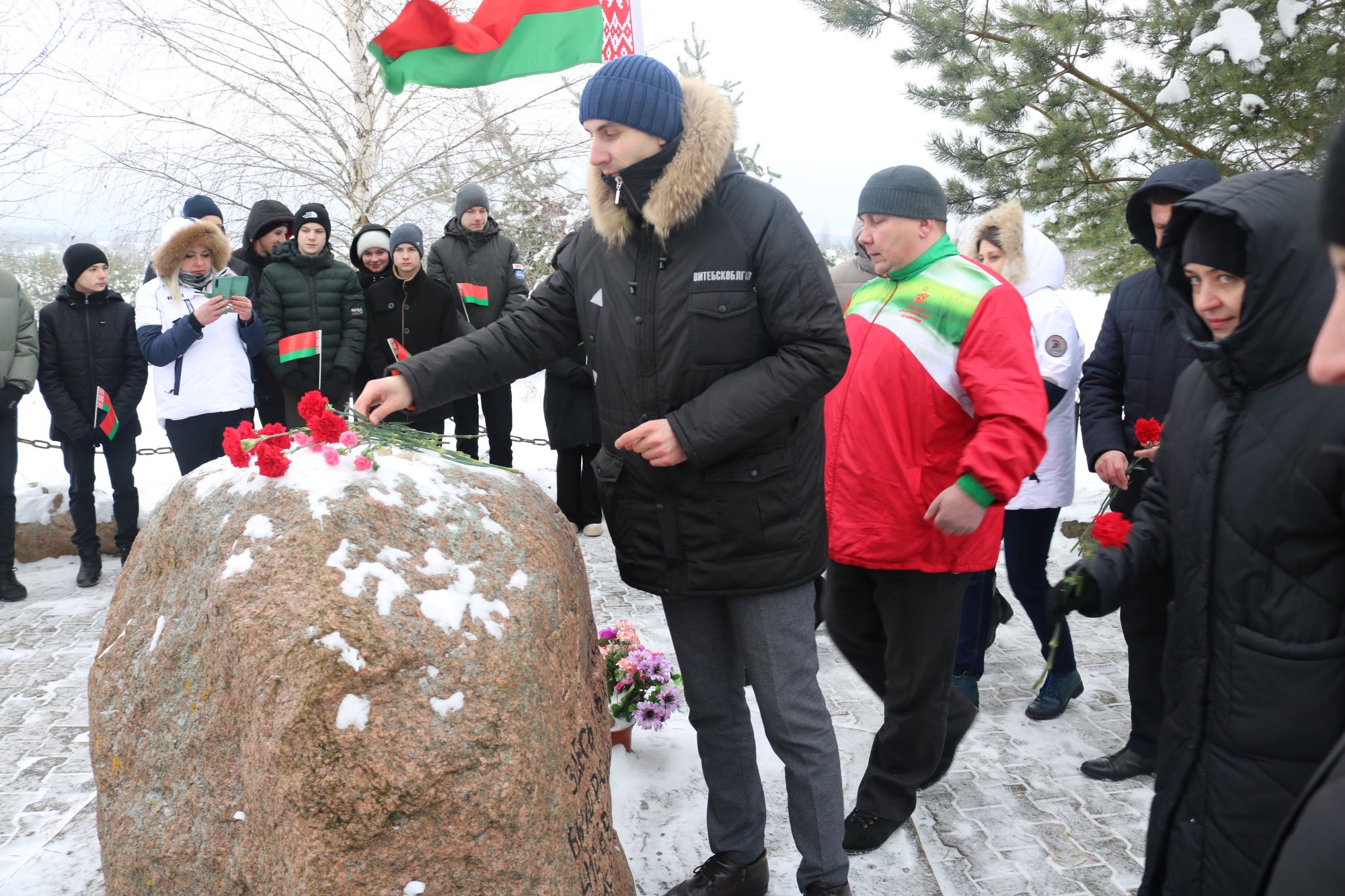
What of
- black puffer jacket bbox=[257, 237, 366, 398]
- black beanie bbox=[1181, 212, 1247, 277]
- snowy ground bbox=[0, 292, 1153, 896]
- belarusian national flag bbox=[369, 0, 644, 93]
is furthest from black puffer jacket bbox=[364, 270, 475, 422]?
black beanie bbox=[1181, 212, 1247, 277]

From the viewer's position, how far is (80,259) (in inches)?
250

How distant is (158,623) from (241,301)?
154 inches

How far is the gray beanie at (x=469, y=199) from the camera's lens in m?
7.79

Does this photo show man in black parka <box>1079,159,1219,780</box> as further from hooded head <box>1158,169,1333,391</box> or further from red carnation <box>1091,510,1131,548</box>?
hooded head <box>1158,169,1333,391</box>

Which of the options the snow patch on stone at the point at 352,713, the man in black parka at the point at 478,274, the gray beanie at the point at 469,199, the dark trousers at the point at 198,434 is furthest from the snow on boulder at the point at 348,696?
the gray beanie at the point at 469,199

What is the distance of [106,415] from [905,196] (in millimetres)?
5404

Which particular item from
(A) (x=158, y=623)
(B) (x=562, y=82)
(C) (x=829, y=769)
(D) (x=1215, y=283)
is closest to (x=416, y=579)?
(A) (x=158, y=623)

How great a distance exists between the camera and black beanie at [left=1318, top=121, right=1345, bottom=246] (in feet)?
3.35

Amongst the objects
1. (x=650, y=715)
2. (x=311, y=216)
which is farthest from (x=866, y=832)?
(x=311, y=216)

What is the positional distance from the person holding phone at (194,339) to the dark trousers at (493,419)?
69.3 inches

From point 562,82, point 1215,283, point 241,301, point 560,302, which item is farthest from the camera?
point 562,82

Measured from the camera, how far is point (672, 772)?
4066 millimetres

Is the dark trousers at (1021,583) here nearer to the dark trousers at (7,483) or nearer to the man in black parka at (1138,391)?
the man in black parka at (1138,391)

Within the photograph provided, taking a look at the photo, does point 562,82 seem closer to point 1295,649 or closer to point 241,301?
point 241,301
